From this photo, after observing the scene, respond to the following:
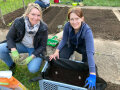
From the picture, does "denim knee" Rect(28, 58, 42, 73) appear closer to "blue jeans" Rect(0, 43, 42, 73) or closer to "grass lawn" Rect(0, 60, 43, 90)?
"blue jeans" Rect(0, 43, 42, 73)

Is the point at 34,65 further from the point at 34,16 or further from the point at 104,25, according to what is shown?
the point at 104,25

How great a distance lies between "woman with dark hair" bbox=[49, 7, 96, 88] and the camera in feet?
4.65

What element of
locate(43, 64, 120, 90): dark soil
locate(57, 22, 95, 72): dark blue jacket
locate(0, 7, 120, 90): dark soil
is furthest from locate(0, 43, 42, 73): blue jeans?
locate(0, 7, 120, 90): dark soil

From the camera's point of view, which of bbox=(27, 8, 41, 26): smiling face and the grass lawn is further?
the grass lawn

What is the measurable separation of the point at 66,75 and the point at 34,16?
92 centimetres

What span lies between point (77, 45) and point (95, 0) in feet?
20.4

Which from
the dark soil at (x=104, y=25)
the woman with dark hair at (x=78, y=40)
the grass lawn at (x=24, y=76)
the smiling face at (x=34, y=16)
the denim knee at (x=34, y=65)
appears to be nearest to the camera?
the woman with dark hair at (x=78, y=40)

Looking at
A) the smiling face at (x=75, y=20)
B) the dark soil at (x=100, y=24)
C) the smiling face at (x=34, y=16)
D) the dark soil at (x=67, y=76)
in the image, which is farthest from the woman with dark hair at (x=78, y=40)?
the dark soil at (x=100, y=24)

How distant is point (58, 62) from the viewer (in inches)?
66.1

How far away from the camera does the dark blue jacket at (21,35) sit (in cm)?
168

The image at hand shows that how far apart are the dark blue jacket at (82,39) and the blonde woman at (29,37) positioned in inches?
12.7

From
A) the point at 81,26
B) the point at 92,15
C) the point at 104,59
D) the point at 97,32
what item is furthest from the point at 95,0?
the point at 81,26

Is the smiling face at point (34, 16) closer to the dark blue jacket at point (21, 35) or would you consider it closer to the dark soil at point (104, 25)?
the dark blue jacket at point (21, 35)

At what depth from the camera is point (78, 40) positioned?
176cm
